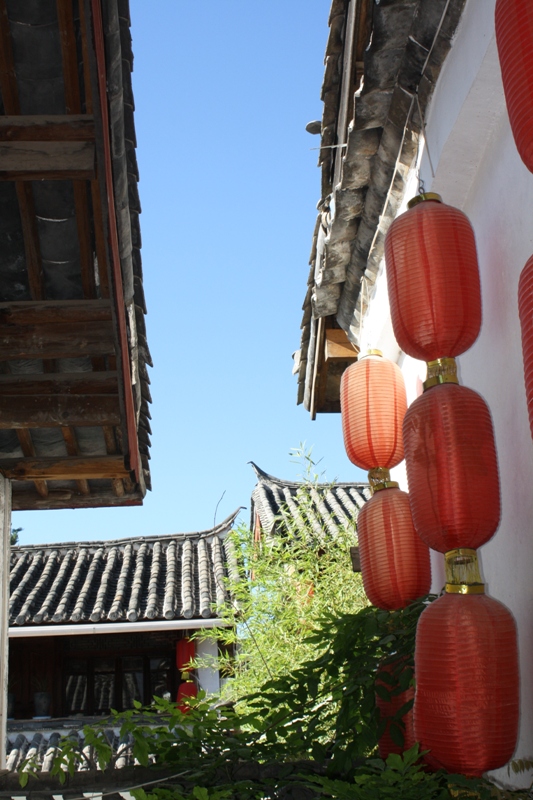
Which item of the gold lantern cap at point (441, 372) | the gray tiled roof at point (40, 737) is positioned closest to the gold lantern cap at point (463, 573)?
the gold lantern cap at point (441, 372)

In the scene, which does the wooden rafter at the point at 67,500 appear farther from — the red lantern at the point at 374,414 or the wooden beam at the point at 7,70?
the wooden beam at the point at 7,70

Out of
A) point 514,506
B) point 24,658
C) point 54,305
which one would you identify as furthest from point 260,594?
point 24,658

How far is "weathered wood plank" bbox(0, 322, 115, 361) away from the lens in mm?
4328

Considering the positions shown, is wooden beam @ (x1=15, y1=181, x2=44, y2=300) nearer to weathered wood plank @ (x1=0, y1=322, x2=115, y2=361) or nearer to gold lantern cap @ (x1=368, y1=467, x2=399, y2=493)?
weathered wood plank @ (x1=0, y1=322, x2=115, y2=361)

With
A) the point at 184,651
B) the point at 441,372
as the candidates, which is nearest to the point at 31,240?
the point at 441,372

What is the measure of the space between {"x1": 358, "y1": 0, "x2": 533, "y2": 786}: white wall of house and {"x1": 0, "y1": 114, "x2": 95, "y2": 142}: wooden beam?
4.99 ft

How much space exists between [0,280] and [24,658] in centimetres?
886

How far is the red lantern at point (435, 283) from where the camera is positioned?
2.89 metres

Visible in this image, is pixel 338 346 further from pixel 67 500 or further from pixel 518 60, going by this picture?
pixel 518 60

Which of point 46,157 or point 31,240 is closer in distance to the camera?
point 46,157

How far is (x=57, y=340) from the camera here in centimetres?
433

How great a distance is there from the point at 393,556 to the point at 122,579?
9.67 m

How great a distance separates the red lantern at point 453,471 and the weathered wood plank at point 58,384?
240cm

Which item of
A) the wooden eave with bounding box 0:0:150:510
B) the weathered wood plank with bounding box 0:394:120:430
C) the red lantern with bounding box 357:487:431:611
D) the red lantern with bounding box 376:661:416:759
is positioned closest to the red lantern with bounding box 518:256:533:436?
the red lantern with bounding box 376:661:416:759
